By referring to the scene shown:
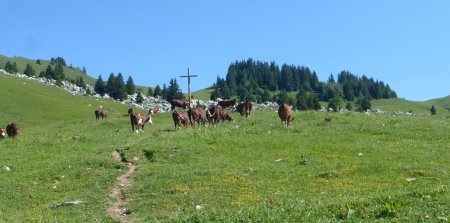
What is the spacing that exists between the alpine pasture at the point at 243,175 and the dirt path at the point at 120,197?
0.22m

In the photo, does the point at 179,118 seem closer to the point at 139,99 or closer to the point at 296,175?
the point at 296,175

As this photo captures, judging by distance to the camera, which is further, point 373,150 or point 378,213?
point 373,150

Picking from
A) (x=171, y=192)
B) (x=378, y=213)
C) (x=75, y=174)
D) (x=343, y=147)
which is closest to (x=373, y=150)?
(x=343, y=147)

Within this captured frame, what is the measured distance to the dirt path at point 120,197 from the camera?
18.6m

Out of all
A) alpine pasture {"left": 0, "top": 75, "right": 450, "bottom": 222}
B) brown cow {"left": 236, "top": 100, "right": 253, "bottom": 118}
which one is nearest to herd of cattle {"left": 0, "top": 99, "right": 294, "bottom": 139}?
alpine pasture {"left": 0, "top": 75, "right": 450, "bottom": 222}

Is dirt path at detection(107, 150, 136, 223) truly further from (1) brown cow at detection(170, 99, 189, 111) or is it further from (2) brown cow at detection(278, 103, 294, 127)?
(1) brown cow at detection(170, 99, 189, 111)

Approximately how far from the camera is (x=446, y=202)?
42.4 feet

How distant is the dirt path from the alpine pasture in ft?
0.72

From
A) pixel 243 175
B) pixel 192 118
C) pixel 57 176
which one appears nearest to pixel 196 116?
pixel 192 118

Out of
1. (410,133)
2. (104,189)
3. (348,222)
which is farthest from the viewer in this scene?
(410,133)

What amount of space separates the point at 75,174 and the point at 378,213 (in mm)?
15711

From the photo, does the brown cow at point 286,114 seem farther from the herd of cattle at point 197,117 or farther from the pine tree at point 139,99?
the pine tree at point 139,99

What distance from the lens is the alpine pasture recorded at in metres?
13.7

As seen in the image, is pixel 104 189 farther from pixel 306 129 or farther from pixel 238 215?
pixel 306 129
